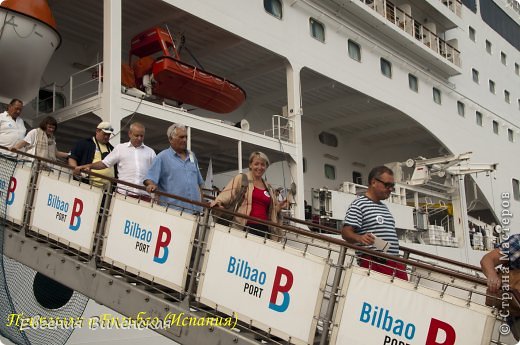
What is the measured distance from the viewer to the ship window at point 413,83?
17203 millimetres

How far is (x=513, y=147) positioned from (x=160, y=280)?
900 inches

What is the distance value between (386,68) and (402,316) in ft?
46.0

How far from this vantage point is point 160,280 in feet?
13.5

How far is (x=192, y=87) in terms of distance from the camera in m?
10.3

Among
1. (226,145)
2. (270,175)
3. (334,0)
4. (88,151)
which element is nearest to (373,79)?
(334,0)

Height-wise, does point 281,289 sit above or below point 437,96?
below

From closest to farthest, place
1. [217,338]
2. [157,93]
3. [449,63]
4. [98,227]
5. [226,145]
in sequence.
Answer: [217,338], [98,227], [157,93], [226,145], [449,63]

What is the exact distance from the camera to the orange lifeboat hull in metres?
9.78

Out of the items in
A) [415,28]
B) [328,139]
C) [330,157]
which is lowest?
[330,157]

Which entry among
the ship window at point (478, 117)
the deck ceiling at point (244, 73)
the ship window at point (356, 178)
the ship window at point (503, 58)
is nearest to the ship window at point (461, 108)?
the ship window at point (478, 117)

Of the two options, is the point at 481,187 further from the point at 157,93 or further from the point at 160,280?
→ the point at 160,280

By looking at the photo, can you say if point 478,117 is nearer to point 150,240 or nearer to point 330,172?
point 330,172

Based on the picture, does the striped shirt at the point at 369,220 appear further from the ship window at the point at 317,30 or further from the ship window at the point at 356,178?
the ship window at the point at 356,178

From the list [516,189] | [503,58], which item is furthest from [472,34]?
[516,189]
